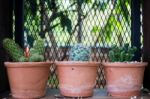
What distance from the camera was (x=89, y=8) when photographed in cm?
176

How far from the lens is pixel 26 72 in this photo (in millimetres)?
1338

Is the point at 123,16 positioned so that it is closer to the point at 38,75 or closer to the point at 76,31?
the point at 76,31

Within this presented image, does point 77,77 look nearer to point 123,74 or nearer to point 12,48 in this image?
point 123,74

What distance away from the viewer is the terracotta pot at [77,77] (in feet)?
4.43

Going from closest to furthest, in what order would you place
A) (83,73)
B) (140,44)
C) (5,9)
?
1. (83,73)
2. (5,9)
3. (140,44)

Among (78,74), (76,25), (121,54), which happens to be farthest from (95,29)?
(78,74)

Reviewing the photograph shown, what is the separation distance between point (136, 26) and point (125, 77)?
0.42 metres

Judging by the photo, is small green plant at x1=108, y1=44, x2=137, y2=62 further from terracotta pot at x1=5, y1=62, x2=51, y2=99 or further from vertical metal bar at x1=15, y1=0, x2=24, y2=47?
vertical metal bar at x1=15, y1=0, x2=24, y2=47

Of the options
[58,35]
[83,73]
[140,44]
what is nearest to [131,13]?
[140,44]

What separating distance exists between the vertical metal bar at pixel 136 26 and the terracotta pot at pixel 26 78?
22.8 inches

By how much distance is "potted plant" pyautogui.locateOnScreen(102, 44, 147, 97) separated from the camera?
1394 mm

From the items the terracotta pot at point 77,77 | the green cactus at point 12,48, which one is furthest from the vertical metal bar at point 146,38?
the green cactus at point 12,48

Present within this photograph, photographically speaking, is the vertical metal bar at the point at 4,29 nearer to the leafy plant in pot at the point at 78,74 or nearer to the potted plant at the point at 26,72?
the potted plant at the point at 26,72

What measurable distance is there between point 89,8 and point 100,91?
1.61 feet
